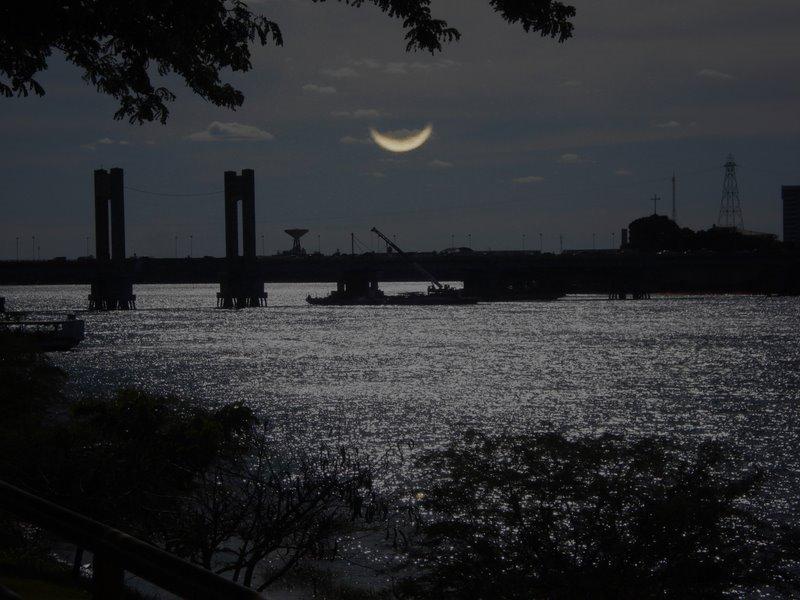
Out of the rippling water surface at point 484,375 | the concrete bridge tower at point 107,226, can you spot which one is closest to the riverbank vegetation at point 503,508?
the rippling water surface at point 484,375

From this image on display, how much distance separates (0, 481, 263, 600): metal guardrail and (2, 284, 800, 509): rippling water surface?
44.0 ft

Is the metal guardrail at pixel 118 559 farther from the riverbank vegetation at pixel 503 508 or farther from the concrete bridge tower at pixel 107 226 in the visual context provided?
the concrete bridge tower at pixel 107 226

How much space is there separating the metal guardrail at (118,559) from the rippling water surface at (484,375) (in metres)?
13.4

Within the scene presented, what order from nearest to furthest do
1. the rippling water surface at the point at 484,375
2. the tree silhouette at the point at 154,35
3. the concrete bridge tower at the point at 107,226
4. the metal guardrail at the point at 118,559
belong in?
the metal guardrail at the point at 118,559, the tree silhouette at the point at 154,35, the rippling water surface at the point at 484,375, the concrete bridge tower at the point at 107,226

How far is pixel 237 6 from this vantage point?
36.9 feet

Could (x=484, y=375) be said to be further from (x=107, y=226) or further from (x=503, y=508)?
(x=107, y=226)

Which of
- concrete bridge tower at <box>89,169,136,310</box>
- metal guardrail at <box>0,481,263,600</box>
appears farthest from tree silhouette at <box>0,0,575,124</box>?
concrete bridge tower at <box>89,169,136,310</box>

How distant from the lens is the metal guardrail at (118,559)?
447 cm

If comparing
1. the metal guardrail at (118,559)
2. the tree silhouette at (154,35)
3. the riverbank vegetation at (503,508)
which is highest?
the tree silhouette at (154,35)

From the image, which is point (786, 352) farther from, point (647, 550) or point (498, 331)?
point (647, 550)

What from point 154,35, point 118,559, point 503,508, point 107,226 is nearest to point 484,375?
point 503,508

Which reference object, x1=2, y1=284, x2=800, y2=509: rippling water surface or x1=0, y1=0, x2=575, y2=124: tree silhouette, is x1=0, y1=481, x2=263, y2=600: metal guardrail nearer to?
x1=0, y1=0, x2=575, y2=124: tree silhouette

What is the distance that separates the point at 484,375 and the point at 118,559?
76345mm

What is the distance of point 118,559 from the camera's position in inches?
209
